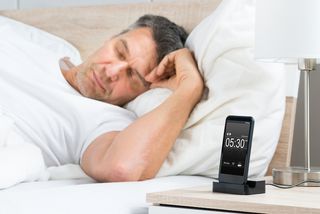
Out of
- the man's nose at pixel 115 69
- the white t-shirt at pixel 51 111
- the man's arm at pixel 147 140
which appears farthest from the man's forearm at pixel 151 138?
the man's nose at pixel 115 69

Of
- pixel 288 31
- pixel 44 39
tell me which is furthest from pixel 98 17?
pixel 288 31

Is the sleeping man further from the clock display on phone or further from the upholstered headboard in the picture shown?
the clock display on phone

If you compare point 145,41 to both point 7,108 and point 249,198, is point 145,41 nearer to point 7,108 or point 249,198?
point 7,108

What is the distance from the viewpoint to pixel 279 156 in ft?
7.26

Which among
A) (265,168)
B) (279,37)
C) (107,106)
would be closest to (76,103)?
(107,106)

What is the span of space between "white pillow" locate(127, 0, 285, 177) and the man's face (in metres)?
0.23

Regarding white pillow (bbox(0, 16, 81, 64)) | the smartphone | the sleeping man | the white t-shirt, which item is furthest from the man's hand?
the smartphone

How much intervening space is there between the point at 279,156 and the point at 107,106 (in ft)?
1.81

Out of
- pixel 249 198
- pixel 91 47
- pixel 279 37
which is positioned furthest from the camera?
pixel 91 47

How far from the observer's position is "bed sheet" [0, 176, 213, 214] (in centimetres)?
161

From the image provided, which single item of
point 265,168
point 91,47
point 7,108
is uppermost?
point 91,47

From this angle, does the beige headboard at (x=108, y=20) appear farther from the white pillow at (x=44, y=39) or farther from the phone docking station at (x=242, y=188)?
the phone docking station at (x=242, y=188)

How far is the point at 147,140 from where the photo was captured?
2051 mm

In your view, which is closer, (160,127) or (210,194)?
(210,194)
